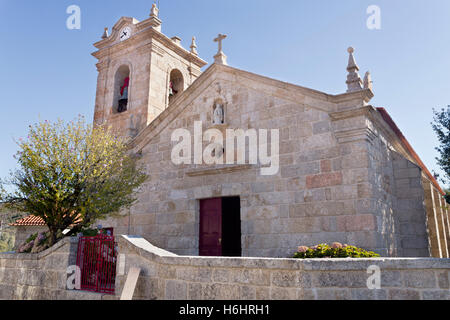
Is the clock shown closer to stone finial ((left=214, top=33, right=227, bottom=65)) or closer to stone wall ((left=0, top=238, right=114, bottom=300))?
stone finial ((left=214, top=33, right=227, bottom=65))

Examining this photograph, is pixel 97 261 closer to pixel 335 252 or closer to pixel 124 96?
pixel 335 252

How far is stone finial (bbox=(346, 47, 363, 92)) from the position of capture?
8.79m

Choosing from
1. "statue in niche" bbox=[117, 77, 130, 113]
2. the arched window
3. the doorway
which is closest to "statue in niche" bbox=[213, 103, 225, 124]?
the doorway

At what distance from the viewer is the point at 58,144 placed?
7910 mm

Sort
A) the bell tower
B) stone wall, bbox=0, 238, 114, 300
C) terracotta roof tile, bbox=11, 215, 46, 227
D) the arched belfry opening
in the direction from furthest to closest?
1. terracotta roof tile, bbox=11, 215, 46, 227
2. the arched belfry opening
3. the bell tower
4. stone wall, bbox=0, 238, 114, 300

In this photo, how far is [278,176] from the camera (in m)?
9.33

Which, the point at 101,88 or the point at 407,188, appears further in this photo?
the point at 101,88

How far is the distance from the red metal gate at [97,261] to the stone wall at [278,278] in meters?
0.77

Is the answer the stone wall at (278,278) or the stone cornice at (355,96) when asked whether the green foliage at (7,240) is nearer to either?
the stone wall at (278,278)

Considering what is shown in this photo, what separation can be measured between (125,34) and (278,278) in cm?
1636

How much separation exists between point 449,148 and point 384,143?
511 cm

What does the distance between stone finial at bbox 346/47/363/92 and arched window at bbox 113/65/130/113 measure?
432 inches

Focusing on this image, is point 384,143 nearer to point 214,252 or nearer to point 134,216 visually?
point 214,252
